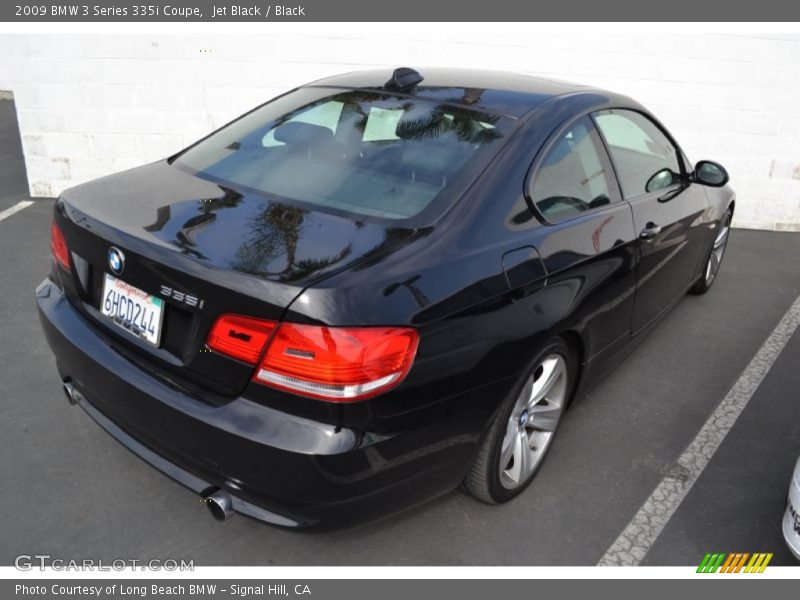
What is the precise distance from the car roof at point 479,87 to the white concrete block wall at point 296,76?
297 cm

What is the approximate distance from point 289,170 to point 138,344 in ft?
2.92

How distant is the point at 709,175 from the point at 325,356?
2887 mm

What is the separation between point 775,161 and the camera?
668 cm

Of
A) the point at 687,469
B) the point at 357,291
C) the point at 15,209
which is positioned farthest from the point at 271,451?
the point at 15,209

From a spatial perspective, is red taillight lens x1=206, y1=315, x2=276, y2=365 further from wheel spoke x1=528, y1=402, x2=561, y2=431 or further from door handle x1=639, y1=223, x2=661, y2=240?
door handle x1=639, y1=223, x2=661, y2=240

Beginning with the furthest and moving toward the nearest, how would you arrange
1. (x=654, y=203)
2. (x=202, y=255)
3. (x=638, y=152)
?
1. (x=638, y=152)
2. (x=654, y=203)
3. (x=202, y=255)

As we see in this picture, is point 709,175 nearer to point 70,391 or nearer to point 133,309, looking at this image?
point 133,309

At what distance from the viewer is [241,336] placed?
2.08 meters

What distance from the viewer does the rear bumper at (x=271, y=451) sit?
2061 millimetres

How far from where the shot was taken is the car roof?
2.96 metres

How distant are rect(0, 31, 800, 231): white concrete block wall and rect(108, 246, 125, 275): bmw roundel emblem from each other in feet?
14.4

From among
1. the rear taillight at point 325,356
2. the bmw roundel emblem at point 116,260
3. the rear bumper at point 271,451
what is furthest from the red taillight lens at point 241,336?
the bmw roundel emblem at point 116,260

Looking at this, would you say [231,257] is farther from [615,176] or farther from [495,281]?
[615,176]

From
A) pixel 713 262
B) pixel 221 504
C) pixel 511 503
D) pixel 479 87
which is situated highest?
pixel 479 87
